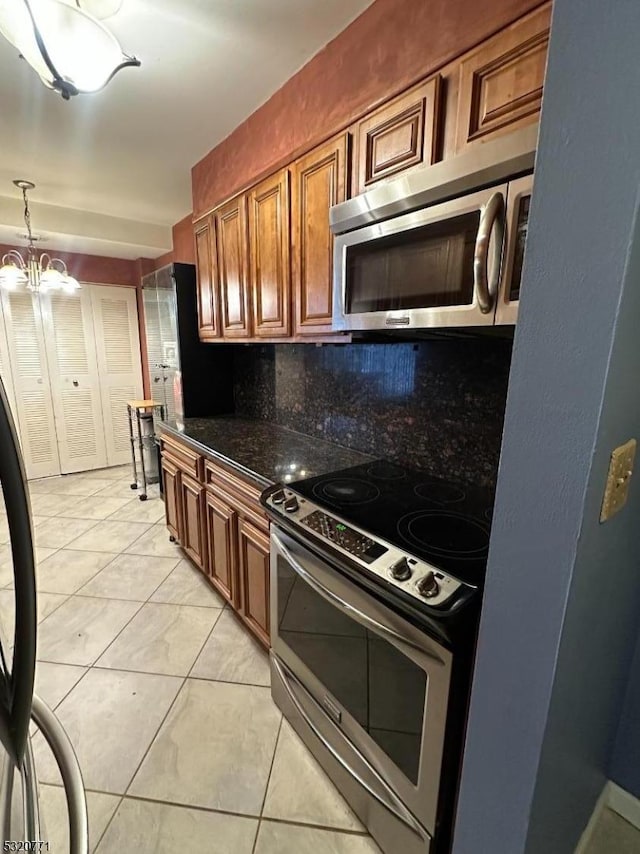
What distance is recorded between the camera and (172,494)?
2.69 metres

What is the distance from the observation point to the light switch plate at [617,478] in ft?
2.10

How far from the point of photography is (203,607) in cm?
226

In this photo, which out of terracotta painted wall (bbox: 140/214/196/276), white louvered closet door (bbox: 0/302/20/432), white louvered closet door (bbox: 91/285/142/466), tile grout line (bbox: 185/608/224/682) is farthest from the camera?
white louvered closet door (bbox: 91/285/142/466)

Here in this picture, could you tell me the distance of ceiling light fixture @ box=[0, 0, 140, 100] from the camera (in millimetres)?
1041

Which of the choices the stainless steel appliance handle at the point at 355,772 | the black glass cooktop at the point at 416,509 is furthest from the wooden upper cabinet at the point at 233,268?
the stainless steel appliance handle at the point at 355,772

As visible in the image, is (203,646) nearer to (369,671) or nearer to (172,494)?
(172,494)

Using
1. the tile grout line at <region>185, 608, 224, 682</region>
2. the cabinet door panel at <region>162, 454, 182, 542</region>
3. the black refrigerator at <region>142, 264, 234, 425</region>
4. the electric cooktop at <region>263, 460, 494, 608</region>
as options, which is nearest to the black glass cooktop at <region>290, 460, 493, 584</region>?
the electric cooktop at <region>263, 460, 494, 608</region>

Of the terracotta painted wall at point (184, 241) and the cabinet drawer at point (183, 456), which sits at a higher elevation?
the terracotta painted wall at point (184, 241)

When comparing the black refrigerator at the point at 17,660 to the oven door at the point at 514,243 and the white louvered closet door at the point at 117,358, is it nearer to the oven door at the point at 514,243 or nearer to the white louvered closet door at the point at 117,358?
the oven door at the point at 514,243

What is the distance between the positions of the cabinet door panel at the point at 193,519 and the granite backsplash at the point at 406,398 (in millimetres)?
680

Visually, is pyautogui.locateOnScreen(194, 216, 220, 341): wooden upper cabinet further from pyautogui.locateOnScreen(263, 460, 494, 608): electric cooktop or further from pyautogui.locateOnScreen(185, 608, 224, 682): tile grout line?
pyautogui.locateOnScreen(185, 608, 224, 682): tile grout line

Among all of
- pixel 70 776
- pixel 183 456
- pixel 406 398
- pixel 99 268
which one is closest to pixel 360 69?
pixel 406 398

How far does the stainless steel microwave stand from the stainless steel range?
61 cm

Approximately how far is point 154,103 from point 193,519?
220 centimetres
